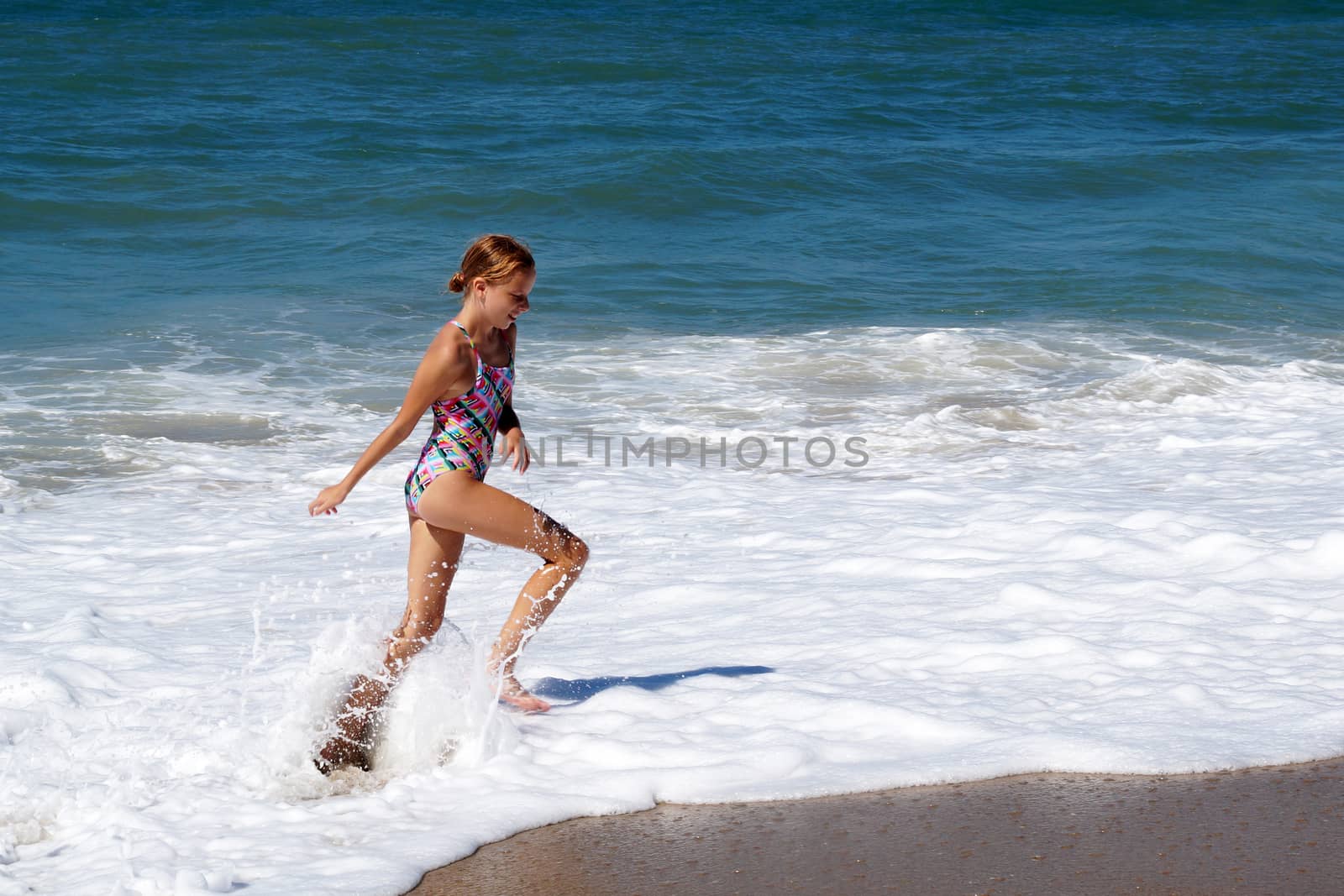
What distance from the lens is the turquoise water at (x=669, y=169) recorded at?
48.2ft

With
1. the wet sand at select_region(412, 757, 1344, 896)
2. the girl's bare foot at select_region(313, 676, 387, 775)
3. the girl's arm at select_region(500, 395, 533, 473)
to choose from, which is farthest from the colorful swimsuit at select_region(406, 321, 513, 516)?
the wet sand at select_region(412, 757, 1344, 896)

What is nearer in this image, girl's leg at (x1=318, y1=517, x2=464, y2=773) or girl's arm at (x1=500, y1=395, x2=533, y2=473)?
girl's leg at (x1=318, y1=517, x2=464, y2=773)

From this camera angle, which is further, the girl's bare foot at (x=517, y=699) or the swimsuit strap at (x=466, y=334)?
the girl's bare foot at (x=517, y=699)

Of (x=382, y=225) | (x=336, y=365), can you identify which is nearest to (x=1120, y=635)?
(x=336, y=365)

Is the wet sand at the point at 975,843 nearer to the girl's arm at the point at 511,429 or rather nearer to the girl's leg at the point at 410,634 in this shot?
the girl's leg at the point at 410,634

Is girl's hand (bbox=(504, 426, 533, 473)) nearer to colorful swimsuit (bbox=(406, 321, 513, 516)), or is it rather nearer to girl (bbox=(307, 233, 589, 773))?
girl (bbox=(307, 233, 589, 773))

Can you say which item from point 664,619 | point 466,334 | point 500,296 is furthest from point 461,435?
point 664,619

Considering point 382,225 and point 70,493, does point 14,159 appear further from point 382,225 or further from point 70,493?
point 70,493

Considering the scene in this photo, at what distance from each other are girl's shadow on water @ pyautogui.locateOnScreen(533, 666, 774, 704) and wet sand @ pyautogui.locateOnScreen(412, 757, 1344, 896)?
975 millimetres

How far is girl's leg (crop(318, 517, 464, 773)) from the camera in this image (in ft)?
13.4

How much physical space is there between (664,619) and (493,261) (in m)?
2.16

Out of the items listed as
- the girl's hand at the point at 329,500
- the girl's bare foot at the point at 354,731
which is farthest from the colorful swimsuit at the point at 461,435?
the girl's bare foot at the point at 354,731

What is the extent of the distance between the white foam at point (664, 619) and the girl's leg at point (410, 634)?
2.6 inches

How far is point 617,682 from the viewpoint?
489cm
